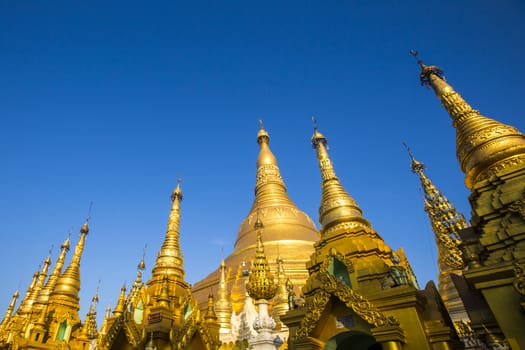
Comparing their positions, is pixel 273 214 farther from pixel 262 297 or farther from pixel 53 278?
pixel 262 297

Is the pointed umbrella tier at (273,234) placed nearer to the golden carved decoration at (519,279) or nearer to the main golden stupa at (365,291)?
the main golden stupa at (365,291)

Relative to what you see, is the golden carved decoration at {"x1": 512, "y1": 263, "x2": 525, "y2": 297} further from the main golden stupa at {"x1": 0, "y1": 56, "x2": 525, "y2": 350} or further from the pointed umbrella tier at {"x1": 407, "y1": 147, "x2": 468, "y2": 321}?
the pointed umbrella tier at {"x1": 407, "y1": 147, "x2": 468, "y2": 321}

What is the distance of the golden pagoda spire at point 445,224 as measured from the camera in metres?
13.8

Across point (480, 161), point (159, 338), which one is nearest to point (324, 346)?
point (159, 338)

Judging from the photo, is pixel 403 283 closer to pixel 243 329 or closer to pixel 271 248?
pixel 243 329

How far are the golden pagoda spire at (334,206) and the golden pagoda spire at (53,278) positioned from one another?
15.4 meters

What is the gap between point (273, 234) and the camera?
24453 millimetres

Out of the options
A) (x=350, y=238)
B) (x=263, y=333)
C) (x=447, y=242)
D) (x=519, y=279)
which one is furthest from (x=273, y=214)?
(x=519, y=279)

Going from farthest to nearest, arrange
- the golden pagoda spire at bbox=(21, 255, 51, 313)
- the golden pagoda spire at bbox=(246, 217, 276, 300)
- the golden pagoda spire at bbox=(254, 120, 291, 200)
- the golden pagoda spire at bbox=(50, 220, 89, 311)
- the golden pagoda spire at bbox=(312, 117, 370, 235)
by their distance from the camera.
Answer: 1. the golden pagoda spire at bbox=(254, 120, 291, 200)
2. the golden pagoda spire at bbox=(21, 255, 51, 313)
3. the golden pagoda spire at bbox=(50, 220, 89, 311)
4. the golden pagoda spire at bbox=(312, 117, 370, 235)
5. the golden pagoda spire at bbox=(246, 217, 276, 300)

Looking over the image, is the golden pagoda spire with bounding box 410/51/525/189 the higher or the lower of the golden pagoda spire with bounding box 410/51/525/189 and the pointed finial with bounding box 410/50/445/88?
the lower

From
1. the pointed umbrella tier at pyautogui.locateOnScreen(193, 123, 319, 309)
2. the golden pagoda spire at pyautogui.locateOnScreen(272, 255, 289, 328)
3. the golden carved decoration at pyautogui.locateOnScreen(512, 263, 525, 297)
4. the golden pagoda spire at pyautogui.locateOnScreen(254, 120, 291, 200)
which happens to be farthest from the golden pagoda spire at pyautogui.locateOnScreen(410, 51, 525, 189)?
the golden pagoda spire at pyautogui.locateOnScreen(254, 120, 291, 200)

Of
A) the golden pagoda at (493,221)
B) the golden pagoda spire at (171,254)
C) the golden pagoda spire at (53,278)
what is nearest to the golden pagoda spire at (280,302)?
the golden pagoda spire at (171,254)

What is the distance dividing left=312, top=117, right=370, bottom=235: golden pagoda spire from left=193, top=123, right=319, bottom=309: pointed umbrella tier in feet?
32.3

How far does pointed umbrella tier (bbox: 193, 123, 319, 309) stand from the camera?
69.8ft
